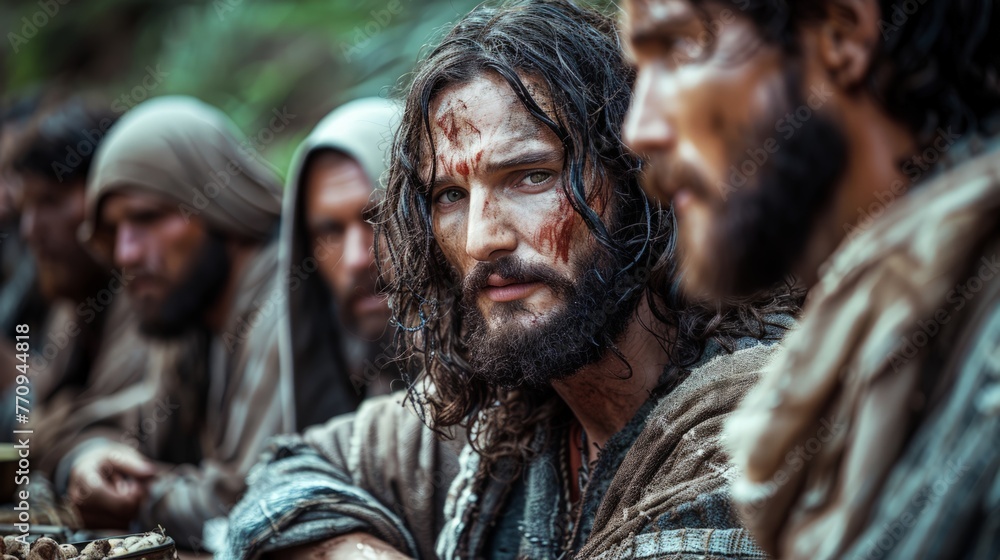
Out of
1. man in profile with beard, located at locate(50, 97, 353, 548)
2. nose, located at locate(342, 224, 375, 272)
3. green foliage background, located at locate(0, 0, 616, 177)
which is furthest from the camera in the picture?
green foliage background, located at locate(0, 0, 616, 177)

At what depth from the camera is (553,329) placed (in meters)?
2.19

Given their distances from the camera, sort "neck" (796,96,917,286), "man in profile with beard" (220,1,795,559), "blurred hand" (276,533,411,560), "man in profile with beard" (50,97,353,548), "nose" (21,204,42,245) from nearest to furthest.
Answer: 1. "neck" (796,96,917,286)
2. "man in profile with beard" (220,1,795,559)
3. "blurred hand" (276,533,411,560)
4. "man in profile with beard" (50,97,353,548)
5. "nose" (21,204,42,245)

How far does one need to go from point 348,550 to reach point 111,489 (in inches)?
82.5

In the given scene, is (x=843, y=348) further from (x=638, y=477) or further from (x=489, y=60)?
(x=489, y=60)

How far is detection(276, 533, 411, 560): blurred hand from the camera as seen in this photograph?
2445 millimetres

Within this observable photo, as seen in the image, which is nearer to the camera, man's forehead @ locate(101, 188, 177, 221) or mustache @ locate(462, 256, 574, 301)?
mustache @ locate(462, 256, 574, 301)

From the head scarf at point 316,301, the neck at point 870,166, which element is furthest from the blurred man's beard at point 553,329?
the head scarf at point 316,301

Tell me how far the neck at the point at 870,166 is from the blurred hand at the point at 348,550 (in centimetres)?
162

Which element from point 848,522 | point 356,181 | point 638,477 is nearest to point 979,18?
point 848,522

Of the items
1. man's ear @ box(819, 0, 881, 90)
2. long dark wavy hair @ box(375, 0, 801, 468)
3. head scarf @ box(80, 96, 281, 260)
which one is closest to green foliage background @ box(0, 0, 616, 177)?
head scarf @ box(80, 96, 281, 260)

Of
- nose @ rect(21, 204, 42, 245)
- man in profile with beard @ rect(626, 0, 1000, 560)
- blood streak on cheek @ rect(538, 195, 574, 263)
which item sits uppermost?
man in profile with beard @ rect(626, 0, 1000, 560)

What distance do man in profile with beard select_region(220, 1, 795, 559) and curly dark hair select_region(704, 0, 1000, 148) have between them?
3.01 feet

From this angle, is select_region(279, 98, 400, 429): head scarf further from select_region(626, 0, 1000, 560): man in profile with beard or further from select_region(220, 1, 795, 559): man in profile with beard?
select_region(626, 0, 1000, 560): man in profile with beard

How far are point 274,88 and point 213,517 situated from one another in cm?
470
